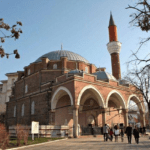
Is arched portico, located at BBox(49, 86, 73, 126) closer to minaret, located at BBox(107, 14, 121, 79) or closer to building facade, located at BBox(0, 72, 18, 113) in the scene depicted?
minaret, located at BBox(107, 14, 121, 79)

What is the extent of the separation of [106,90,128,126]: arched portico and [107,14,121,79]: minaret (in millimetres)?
4626

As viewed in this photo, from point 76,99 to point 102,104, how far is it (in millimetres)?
3582

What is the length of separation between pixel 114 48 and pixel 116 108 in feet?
29.6

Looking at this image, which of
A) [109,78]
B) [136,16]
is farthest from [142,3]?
[109,78]

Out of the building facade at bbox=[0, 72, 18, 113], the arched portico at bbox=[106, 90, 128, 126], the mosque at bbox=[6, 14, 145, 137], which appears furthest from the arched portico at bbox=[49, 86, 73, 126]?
the building facade at bbox=[0, 72, 18, 113]

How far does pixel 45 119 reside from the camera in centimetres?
1942

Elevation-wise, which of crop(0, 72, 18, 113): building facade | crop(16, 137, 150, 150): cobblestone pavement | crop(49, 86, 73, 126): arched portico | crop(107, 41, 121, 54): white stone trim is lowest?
crop(16, 137, 150, 150): cobblestone pavement

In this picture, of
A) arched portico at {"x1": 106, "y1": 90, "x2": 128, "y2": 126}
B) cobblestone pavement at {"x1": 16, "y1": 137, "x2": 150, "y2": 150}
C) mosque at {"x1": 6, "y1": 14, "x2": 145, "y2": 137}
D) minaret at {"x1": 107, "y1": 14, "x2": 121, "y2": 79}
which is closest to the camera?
cobblestone pavement at {"x1": 16, "y1": 137, "x2": 150, "y2": 150}

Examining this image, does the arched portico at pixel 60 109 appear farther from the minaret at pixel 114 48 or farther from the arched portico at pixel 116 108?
the minaret at pixel 114 48

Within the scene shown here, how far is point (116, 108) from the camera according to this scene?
23453mm

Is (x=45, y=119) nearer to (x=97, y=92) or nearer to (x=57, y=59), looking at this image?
(x=97, y=92)

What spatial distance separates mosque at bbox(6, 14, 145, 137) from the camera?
18047mm

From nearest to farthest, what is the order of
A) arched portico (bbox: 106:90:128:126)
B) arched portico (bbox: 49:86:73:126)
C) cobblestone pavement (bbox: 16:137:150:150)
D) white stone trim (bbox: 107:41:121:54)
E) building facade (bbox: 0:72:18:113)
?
cobblestone pavement (bbox: 16:137:150:150), arched portico (bbox: 49:86:73:126), arched portico (bbox: 106:90:128:126), white stone trim (bbox: 107:41:121:54), building facade (bbox: 0:72:18:113)

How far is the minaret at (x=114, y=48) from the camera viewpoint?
26.7m
